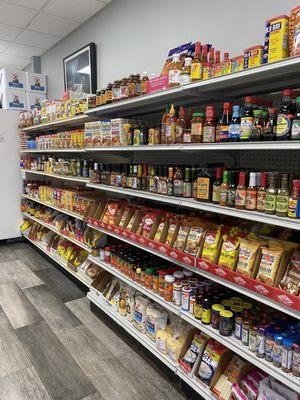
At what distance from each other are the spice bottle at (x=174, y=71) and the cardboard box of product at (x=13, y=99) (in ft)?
14.2

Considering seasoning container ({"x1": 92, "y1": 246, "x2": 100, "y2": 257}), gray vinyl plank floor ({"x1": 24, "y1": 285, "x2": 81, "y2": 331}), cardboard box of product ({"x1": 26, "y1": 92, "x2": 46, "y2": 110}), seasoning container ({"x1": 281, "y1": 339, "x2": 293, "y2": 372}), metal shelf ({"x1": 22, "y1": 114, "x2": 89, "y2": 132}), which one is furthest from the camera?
cardboard box of product ({"x1": 26, "y1": 92, "x2": 46, "y2": 110})

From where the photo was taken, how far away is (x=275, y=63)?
4.10ft

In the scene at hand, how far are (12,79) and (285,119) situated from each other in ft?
17.3

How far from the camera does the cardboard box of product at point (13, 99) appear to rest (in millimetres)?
5176

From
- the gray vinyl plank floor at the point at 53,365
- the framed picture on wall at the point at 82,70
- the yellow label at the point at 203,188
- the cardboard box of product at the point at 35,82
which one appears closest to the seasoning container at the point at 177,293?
the yellow label at the point at 203,188

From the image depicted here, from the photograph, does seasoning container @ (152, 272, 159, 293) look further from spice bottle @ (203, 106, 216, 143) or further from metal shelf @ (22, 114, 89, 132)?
metal shelf @ (22, 114, 89, 132)

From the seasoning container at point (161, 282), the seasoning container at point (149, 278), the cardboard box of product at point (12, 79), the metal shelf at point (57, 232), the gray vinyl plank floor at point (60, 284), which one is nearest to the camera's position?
the seasoning container at point (161, 282)

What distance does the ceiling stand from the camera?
3512 mm

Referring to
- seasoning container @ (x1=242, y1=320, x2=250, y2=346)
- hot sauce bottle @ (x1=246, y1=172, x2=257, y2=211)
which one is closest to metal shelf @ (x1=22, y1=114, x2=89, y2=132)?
hot sauce bottle @ (x1=246, y1=172, x2=257, y2=211)

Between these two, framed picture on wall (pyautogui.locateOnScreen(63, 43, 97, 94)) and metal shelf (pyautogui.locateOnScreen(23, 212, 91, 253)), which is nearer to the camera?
metal shelf (pyautogui.locateOnScreen(23, 212, 91, 253))

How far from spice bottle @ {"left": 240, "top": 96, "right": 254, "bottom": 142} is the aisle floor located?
1798 mm

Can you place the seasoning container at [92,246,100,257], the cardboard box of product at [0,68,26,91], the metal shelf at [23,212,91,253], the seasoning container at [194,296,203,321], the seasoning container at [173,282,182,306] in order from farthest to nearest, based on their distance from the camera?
1. the cardboard box of product at [0,68,26,91]
2. the metal shelf at [23,212,91,253]
3. the seasoning container at [92,246,100,257]
4. the seasoning container at [173,282,182,306]
5. the seasoning container at [194,296,203,321]

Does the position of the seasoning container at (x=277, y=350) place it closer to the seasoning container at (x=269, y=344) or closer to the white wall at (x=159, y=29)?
the seasoning container at (x=269, y=344)

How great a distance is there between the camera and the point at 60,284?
3744 millimetres
